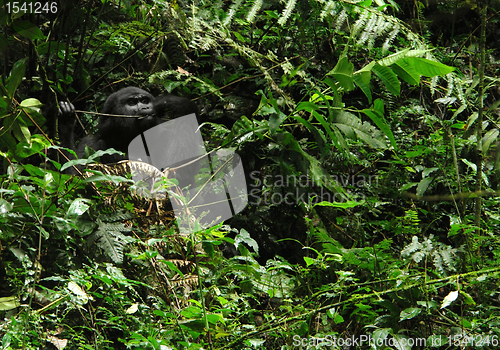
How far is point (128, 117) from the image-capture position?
349cm

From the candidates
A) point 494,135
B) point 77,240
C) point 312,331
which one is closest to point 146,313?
point 77,240

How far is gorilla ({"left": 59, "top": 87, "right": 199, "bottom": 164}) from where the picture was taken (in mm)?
3480

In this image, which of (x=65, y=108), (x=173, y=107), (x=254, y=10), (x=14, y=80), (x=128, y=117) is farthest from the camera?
(x=173, y=107)

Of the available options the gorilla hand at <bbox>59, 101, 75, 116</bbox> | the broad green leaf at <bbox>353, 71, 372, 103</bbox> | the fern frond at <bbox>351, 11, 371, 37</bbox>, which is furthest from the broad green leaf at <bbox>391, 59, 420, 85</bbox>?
the gorilla hand at <bbox>59, 101, 75, 116</bbox>

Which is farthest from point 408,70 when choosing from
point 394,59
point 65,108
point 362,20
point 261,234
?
point 65,108

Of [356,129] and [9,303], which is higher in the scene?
[356,129]

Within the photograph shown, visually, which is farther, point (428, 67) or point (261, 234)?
point (261, 234)

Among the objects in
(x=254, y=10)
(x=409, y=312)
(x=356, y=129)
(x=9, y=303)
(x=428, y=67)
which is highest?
(x=254, y=10)

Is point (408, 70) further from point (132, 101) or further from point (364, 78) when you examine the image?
point (132, 101)

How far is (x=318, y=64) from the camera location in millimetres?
4238

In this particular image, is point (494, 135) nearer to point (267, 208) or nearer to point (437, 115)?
point (267, 208)

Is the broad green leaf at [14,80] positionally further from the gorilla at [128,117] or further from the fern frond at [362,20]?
the fern frond at [362,20]

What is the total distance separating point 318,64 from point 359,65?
440 millimetres

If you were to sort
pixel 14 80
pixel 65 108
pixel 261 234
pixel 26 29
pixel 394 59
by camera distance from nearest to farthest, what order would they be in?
pixel 394 59
pixel 14 80
pixel 26 29
pixel 65 108
pixel 261 234
